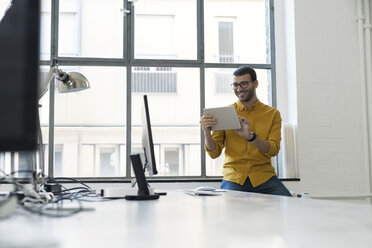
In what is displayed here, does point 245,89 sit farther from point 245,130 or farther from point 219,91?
point 219,91

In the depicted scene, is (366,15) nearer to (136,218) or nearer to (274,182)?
(274,182)

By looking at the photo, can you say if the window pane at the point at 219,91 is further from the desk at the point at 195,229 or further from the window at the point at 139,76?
the desk at the point at 195,229

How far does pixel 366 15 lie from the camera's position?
3.79 metres

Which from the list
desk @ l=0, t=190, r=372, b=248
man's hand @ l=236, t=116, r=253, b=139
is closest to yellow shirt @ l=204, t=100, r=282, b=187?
man's hand @ l=236, t=116, r=253, b=139

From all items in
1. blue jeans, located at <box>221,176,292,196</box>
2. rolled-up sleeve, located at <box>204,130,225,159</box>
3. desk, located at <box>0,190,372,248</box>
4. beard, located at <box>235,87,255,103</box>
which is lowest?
blue jeans, located at <box>221,176,292,196</box>

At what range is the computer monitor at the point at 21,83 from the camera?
577 mm

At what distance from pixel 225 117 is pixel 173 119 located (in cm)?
105

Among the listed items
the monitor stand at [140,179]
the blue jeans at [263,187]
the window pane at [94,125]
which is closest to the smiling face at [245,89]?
the blue jeans at [263,187]

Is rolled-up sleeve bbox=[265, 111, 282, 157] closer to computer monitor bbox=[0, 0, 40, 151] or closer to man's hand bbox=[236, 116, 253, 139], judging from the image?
man's hand bbox=[236, 116, 253, 139]

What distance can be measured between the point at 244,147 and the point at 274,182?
30 centimetres

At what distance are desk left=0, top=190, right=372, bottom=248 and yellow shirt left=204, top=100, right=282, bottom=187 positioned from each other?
1.82m

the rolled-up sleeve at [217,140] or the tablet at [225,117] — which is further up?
the tablet at [225,117]

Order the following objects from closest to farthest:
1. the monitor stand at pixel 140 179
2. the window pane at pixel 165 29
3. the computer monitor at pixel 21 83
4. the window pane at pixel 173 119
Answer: the computer monitor at pixel 21 83, the monitor stand at pixel 140 179, the window pane at pixel 173 119, the window pane at pixel 165 29

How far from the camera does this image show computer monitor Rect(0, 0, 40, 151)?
58cm
